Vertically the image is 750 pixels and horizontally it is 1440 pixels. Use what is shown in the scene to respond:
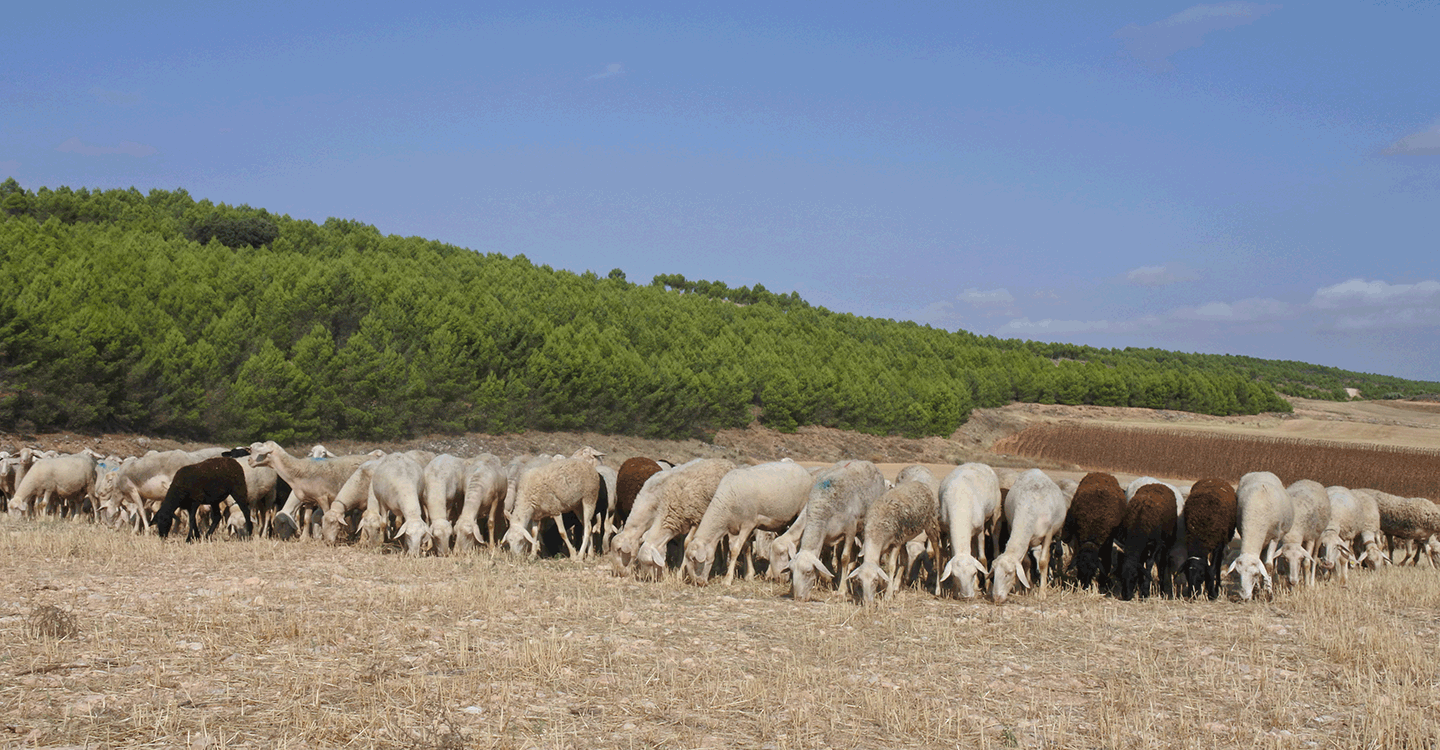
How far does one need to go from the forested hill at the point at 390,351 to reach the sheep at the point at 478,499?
18.4 m

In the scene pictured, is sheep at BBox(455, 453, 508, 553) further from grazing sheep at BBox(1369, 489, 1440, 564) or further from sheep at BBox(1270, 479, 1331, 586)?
grazing sheep at BBox(1369, 489, 1440, 564)

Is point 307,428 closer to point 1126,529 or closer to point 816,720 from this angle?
point 1126,529

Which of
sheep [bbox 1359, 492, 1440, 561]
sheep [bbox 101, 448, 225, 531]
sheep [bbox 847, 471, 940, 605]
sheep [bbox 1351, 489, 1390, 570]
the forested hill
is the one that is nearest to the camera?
sheep [bbox 847, 471, 940, 605]

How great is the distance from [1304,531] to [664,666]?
11055mm

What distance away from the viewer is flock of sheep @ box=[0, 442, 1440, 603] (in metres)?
12.6

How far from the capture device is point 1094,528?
13.5m

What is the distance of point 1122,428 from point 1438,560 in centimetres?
3963

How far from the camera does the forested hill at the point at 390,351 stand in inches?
1170

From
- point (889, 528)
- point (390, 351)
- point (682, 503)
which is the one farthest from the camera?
point (390, 351)

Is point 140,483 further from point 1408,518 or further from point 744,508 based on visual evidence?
point 1408,518

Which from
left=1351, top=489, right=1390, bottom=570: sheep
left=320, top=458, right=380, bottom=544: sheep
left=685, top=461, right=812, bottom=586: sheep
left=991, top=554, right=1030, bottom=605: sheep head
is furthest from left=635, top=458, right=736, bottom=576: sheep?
left=1351, top=489, right=1390, bottom=570: sheep

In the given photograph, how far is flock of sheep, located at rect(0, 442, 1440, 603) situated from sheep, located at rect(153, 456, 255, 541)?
0.03 meters

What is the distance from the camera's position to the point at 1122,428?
56.4 m

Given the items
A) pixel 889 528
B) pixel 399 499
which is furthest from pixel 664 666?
pixel 399 499
